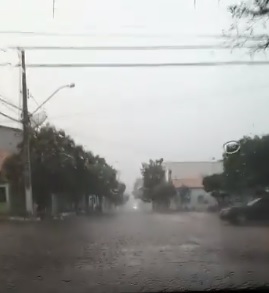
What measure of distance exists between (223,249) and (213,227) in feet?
0.89

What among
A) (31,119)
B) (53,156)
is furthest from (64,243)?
(31,119)

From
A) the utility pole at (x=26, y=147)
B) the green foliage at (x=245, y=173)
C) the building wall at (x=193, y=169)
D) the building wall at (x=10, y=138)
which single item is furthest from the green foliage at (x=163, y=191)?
the building wall at (x=10, y=138)

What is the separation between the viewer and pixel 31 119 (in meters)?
6.15

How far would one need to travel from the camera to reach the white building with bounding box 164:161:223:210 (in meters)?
6.58

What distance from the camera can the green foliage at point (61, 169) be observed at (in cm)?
610

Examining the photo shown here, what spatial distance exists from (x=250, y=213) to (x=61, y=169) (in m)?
2.25

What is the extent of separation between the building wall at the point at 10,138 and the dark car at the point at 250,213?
247 cm

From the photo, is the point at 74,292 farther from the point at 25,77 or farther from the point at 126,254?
the point at 25,77

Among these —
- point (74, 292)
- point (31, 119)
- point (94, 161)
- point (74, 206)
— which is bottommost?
point (74, 292)

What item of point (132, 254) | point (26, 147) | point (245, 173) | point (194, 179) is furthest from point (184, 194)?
point (26, 147)

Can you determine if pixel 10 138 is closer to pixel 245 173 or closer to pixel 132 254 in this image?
pixel 132 254

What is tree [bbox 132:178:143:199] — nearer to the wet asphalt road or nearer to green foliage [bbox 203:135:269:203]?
the wet asphalt road

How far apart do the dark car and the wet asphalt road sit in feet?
0.33

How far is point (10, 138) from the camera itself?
6.14 meters
